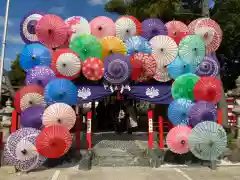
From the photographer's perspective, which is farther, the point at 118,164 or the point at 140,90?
the point at 140,90

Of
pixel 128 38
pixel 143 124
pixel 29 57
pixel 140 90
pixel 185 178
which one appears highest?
pixel 128 38

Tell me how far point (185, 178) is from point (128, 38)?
18.6ft

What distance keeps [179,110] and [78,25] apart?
5.10 meters

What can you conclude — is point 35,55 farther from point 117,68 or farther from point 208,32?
point 208,32

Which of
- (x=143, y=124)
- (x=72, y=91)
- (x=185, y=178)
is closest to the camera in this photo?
(x=185, y=178)

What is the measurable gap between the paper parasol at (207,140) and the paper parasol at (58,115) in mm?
4104

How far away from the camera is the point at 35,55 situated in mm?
11398

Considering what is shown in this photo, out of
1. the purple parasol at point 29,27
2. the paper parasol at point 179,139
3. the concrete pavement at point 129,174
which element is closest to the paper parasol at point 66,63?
the purple parasol at point 29,27

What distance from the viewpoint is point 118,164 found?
1091 centimetres

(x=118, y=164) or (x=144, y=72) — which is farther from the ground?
(x=144, y=72)

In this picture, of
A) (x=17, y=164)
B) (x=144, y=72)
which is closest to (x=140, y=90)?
(x=144, y=72)

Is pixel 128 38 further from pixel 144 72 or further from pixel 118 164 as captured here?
pixel 118 164

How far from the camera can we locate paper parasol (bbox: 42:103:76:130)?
10.0m

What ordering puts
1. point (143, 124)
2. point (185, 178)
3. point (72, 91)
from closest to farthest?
1. point (185, 178)
2. point (72, 91)
3. point (143, 124)
